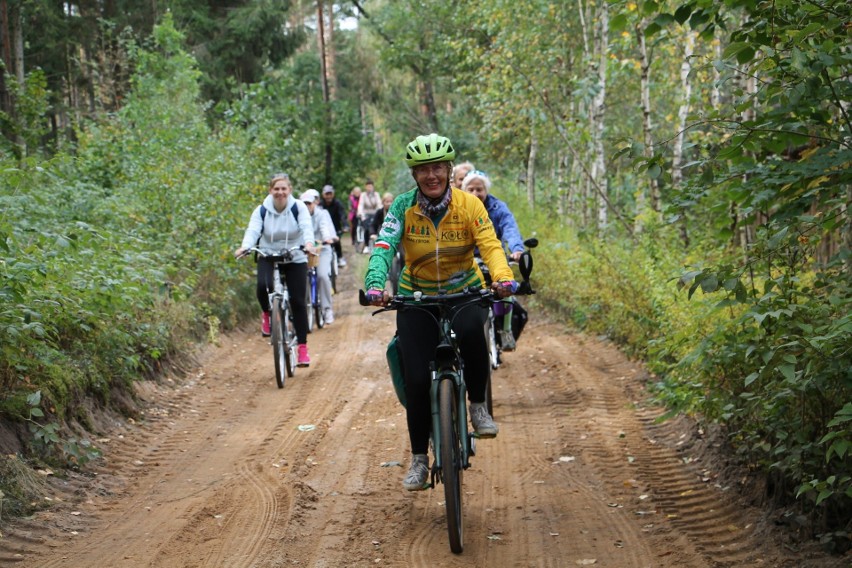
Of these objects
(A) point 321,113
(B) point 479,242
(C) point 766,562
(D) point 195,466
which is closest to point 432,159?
(B) point 479,242

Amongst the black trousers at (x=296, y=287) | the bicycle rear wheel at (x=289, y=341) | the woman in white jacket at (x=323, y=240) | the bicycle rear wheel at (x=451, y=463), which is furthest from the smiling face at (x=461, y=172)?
the bicycle rear wheel at (x=451, y=463)

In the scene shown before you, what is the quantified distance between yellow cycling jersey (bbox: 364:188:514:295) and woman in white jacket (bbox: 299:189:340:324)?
894 cm

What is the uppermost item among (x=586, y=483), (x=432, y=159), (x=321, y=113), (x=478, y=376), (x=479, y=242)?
(x=321, y=113)

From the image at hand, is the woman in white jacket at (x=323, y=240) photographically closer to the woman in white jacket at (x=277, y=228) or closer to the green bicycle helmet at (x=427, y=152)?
the woman in white jacket at (x=277, y=228)

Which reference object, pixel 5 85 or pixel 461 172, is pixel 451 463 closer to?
pixel 461 172

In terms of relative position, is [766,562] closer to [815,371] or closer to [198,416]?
[815,371]

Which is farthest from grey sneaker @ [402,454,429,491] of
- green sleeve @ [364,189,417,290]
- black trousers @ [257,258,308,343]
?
black trousers @ [257,258,308,343]

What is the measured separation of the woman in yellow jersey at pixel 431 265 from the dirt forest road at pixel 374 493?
2.32 feet

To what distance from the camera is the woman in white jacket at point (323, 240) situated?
15.0 meters

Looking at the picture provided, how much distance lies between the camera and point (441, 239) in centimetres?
589

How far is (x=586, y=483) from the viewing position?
684cm

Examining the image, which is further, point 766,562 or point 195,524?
point 195,524

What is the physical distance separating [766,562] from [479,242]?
2492 millimetres

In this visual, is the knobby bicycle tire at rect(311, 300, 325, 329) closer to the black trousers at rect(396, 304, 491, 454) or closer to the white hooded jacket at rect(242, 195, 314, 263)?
the white hooded jacket at rect(242, 195, 314, 263)
